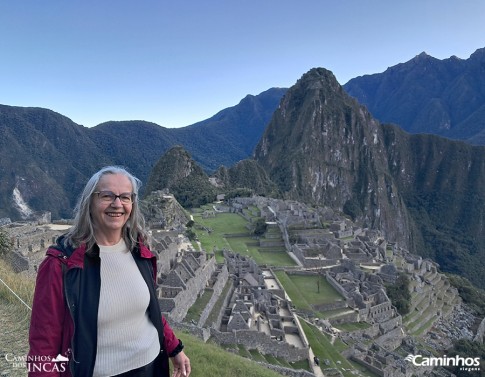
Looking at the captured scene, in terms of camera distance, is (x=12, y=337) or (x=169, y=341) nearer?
(x=169, y=341)

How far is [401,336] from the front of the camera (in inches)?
1030

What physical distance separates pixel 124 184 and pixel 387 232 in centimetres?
12865

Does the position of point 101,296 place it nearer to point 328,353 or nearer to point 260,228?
point 328,353

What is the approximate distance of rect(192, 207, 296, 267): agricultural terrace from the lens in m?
32.2

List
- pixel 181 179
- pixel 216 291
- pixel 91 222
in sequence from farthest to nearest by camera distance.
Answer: pixel 181 179 → pixel 216 291 → pixel 91 222

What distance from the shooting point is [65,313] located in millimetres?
2475

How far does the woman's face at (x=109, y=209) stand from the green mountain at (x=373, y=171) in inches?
3993

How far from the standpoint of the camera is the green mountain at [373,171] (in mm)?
116500

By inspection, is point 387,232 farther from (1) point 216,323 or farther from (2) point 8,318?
(2) point 8,318

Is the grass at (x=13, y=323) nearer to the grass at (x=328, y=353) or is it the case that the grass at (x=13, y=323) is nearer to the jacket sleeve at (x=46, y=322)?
the jacket sleeve at (x=46, y=322)

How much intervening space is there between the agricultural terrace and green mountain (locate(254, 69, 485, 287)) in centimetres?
6133

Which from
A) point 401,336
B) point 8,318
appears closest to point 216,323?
point 8,318

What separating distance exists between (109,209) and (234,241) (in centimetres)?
3458

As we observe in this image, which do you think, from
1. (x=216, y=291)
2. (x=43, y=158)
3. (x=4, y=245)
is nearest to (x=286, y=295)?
(x=216, y=291)
